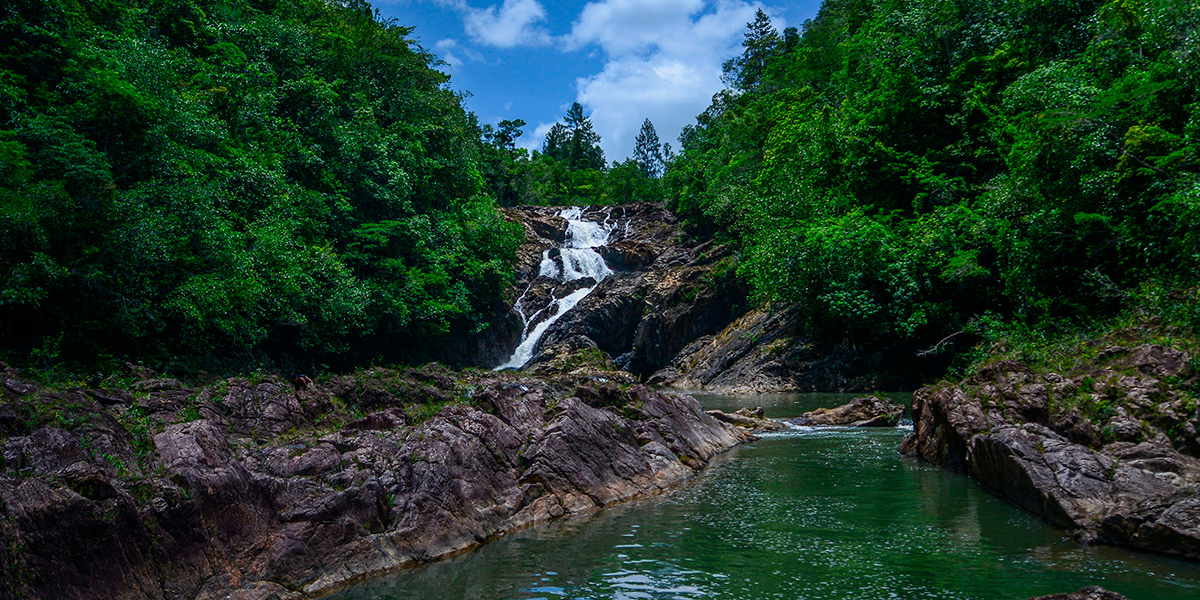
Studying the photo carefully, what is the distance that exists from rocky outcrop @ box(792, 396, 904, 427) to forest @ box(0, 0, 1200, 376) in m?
4.42

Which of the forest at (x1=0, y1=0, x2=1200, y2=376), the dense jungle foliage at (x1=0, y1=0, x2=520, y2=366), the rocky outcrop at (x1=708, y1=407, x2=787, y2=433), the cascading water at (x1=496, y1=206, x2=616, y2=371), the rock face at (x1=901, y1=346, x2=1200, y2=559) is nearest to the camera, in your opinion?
the rock face at (x1=901, y1=346, x2=1200, y2=559)

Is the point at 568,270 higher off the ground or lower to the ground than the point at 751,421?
higher

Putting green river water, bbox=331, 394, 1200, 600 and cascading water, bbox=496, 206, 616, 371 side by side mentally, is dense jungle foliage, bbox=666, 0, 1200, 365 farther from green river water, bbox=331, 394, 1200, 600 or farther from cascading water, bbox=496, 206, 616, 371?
cascading water, bbox=496, 206, 616, 371

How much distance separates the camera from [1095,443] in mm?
Result: 11211

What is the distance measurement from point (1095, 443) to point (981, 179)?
20.9 m

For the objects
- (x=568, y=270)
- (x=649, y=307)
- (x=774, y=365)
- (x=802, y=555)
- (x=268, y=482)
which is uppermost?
(x=568, y=270)

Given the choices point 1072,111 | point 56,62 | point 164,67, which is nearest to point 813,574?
point 1072,111

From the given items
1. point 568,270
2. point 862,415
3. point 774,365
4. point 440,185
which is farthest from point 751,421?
point 568,270

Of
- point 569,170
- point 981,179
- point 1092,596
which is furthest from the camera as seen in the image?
point 569,170

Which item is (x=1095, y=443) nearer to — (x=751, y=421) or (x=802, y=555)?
(x=802, y=555)

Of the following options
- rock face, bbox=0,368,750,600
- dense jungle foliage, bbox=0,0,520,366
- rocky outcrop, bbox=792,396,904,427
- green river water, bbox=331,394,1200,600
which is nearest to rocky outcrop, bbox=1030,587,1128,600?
green river water, bbox=331,394,1200,600

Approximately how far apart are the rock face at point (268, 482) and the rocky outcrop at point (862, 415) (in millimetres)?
9128

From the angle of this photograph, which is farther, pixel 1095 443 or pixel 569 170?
pixel 569 170

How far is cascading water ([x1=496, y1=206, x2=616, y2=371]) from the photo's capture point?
155 feet
